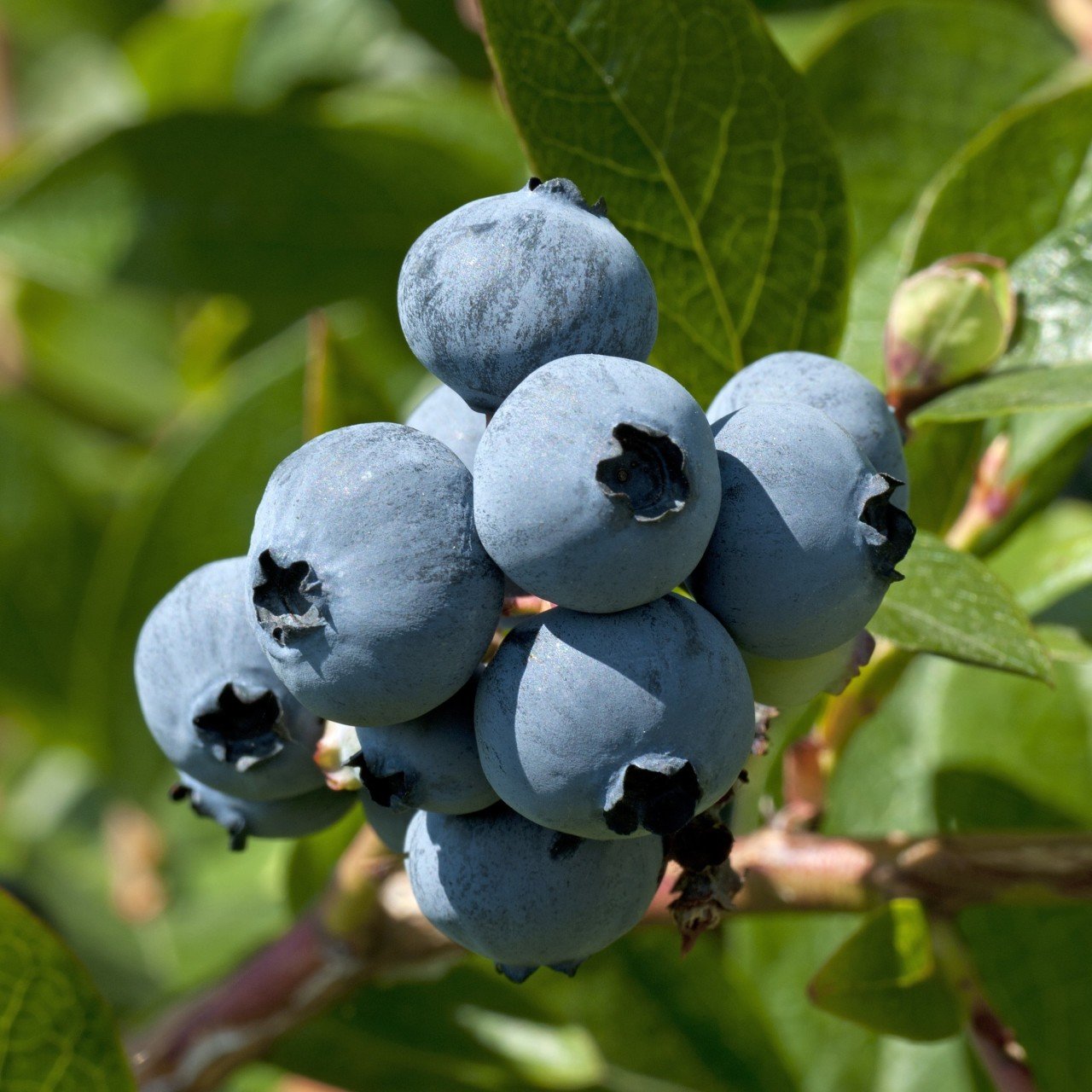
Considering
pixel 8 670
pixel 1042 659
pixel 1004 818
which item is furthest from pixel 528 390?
pixel 8 670

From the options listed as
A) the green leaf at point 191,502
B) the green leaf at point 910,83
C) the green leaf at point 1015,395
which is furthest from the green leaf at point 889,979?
the green leaf at point 191,502

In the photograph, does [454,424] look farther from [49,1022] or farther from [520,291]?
[49,1022]

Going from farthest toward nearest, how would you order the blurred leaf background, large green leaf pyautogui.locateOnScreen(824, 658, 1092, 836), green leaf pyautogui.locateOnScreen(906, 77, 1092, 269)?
large green leaf pyautogui.locateOnScreen(824, 658, 1092, 836) → green leaf pyautogui.locateOnScreen(906, 77, 1092, 269) → the blurred leaf background

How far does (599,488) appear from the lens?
2.44 feet

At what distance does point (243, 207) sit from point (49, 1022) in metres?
1.47

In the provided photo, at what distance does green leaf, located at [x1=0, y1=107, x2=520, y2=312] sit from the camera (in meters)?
2.12

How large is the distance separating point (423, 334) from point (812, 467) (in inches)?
11.0

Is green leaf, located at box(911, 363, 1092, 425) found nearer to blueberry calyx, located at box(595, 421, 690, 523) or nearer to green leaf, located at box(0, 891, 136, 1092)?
blueberry calyx, located at box(595, 421, 690, 523)

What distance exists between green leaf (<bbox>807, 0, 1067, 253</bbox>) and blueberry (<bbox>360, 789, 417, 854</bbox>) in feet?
3.72

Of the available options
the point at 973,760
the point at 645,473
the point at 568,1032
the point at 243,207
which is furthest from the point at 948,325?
the point at 243,207

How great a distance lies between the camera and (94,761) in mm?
2602

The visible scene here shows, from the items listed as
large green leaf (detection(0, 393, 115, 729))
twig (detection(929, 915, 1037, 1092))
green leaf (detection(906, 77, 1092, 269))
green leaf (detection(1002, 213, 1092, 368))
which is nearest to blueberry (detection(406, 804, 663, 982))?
twig (detection(929, 915, 1037, 1092))

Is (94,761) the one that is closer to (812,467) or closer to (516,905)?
(516,905)

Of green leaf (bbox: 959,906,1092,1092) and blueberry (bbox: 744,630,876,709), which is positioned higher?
blueberry (bbox: 744,630,876,709)
